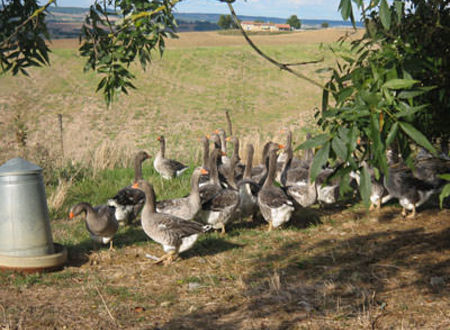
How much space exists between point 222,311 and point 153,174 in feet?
31.2

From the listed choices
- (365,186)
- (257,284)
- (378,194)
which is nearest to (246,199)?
(378,194)

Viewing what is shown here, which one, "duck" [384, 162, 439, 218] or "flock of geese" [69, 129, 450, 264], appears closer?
"flock of geese" [69, 129, 450, 264]

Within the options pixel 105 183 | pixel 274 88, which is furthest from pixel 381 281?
pixel 274 88

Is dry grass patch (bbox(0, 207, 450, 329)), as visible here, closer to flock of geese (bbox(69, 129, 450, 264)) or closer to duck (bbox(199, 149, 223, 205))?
flock of geese (bbox(69, 129, 450, 264))

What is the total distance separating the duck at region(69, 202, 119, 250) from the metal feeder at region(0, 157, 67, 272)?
69 centimetres

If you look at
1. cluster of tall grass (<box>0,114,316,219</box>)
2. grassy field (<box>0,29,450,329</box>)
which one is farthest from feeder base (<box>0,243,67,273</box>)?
cluster of tall grass (<box>0,114,316,219</box>)

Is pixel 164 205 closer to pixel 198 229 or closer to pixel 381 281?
pixel 198 229

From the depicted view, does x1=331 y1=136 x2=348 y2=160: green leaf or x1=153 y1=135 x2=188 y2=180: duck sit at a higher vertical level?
x1=331 y1=136 x2=348 y2=160: green leaf

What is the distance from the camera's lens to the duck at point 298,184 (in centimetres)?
977

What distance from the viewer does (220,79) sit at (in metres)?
51.9

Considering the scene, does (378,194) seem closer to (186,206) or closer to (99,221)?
(186,206)

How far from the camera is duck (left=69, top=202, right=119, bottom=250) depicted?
8023mm

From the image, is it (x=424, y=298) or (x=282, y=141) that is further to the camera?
(x=282, y=141)

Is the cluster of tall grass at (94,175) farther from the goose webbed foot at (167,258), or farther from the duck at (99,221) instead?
the goose webbed foot at (167,258)
